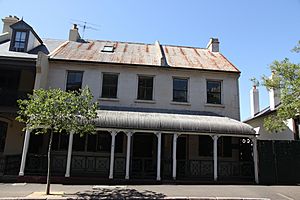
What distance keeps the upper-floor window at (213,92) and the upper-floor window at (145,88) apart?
3.94 metres

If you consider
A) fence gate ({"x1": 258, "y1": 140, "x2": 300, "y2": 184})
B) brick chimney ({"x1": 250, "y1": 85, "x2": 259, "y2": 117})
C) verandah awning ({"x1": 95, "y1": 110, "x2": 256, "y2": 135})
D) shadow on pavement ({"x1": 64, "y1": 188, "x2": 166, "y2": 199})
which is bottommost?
shadow on pavement ({"x1": 64, "y1": 188, "x2": 166, "y2": 199})

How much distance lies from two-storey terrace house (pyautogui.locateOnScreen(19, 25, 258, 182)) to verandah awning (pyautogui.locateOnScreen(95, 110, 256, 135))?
53 mm

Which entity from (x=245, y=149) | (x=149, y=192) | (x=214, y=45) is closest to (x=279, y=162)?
(x=245, y=149)

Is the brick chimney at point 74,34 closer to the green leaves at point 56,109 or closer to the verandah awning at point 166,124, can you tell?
the verandah awning at point 166,124

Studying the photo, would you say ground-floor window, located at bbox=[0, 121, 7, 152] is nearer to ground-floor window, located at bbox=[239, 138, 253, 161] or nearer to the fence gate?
ground-floor window, located at bbox=[239, 138, 253, 161]

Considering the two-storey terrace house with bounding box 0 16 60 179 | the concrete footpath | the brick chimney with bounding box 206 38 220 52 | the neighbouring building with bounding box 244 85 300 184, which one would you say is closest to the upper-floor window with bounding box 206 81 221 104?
the neighbouring building with bounding box 244 85 300 184

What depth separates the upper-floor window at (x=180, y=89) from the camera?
54.6 ft

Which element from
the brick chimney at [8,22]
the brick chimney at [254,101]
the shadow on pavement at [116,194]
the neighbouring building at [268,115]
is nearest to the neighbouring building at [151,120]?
the shadow on pavement at [116,194]

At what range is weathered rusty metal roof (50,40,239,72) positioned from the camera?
55.3 feet

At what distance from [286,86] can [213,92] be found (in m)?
5.74

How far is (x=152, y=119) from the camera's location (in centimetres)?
1370

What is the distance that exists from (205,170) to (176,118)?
136 inches

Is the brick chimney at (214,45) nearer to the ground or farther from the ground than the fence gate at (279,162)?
farther from the ground

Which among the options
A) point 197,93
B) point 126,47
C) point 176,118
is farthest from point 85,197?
point 126,47
